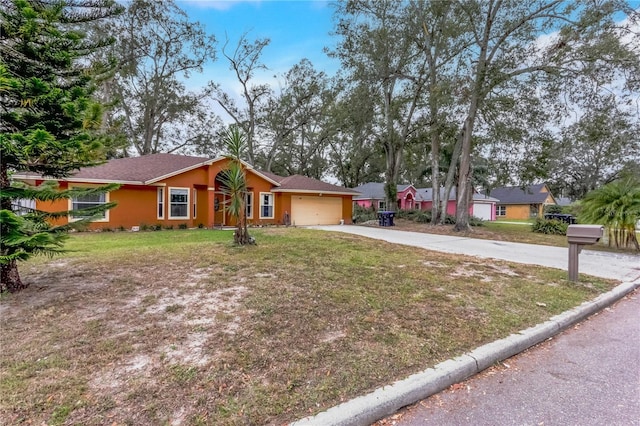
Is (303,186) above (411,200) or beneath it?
above

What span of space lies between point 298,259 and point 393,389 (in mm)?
4691

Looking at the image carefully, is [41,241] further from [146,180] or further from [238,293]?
[146,180]

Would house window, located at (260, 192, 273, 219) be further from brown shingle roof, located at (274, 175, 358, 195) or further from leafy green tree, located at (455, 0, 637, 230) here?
leafy green tree, located at (455, 0, 637, 230)

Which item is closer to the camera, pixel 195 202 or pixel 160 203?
pixel 160 203

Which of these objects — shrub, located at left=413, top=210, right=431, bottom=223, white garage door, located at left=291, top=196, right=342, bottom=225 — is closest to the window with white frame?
white garage door, located at left=291, top=196, right=342, bottom=225

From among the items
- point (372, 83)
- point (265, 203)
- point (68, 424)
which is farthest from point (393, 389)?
point (372, 83)

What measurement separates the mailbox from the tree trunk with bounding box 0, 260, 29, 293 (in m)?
9.10

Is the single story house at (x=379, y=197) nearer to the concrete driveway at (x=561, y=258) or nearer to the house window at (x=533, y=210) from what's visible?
the house window at (x=533, y=210)

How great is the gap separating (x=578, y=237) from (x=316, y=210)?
15.0 meters

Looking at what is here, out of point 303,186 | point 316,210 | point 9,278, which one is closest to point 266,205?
point 303,186

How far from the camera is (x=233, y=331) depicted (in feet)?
10.8

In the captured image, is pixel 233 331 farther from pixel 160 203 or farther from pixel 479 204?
pixel 479 204

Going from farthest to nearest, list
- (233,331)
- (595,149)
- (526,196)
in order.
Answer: (526,196)
(595,149)
(233,331)

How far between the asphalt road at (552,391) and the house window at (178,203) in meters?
15.0
